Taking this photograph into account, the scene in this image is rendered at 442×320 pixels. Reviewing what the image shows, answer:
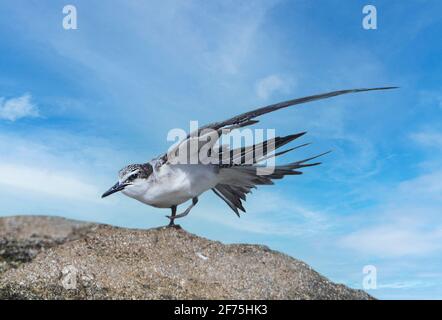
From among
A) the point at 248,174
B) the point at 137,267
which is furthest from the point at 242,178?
the point at 137,267

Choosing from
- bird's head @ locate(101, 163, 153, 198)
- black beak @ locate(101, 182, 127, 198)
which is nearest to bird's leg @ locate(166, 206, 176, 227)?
bird's head @ locate(101, 163, 153, 198)

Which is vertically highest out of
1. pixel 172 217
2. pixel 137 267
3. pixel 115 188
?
pixel 115 188

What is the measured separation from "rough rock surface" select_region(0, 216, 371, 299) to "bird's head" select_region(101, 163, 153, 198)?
342mm

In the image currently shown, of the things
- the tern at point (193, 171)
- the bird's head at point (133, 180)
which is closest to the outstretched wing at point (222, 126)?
the tern at point (193, 171)

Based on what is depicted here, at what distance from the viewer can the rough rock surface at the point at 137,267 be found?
3.63 metres

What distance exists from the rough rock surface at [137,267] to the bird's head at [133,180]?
1.12 ft

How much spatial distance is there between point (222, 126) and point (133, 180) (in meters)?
0.94

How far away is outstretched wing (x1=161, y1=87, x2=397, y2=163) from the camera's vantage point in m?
3.45

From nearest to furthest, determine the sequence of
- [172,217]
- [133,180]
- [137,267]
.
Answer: [137,267]
[133,180]
[172,217]

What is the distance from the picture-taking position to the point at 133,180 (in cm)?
441

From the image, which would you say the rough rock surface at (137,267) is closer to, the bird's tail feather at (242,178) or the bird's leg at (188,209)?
the bird's leg at (188,209)

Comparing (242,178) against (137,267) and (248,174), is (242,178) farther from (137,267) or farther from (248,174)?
(137,267)

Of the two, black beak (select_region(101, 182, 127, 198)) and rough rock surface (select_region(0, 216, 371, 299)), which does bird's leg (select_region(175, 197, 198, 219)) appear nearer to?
rough rock surface (select_region(0, 216, 371, 299))
